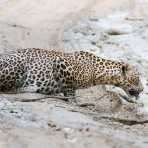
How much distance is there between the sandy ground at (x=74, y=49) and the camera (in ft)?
26.3

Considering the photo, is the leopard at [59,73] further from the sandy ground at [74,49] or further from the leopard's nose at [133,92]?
the sandy ground at [74,49]

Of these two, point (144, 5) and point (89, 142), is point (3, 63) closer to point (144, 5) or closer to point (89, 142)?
point (89, 142)

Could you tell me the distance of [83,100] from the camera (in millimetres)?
11242

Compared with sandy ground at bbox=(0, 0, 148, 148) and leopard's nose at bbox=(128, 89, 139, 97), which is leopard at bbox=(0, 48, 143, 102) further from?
sandy ground at bbox=(0, 0, 148, 148)

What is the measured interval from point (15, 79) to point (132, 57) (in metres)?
4.09

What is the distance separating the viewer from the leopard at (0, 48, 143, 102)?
11039 millimetres

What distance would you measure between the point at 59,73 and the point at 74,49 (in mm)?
3313

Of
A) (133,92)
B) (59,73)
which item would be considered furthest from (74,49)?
(59,73)

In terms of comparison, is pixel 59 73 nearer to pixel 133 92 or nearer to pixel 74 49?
pixel 133 92

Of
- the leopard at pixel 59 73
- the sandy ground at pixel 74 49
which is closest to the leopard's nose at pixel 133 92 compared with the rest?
the leopard at pixel 59 73

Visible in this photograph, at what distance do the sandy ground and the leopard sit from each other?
24 centimetres

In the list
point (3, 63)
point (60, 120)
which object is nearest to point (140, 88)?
point (3, 63)

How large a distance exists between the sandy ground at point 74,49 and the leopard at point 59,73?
241 millimetres

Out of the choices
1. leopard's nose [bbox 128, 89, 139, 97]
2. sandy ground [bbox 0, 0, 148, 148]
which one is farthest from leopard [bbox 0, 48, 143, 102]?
sandy ground [bbox 0, 0, 148, 148]
